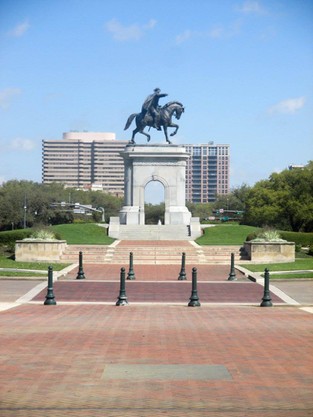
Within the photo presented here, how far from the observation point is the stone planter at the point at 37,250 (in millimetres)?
40062

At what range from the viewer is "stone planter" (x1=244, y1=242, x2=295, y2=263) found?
4038 centimetres

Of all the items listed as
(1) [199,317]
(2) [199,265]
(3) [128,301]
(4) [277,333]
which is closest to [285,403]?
(4) [277,333]

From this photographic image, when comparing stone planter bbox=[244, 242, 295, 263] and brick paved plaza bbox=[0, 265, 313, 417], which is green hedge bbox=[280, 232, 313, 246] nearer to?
stone planter bbox=[244, 242, 295, 263]

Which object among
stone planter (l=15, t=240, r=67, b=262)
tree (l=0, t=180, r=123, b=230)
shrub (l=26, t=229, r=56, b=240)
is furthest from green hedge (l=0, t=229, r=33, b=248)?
tree (l=0, t=180, r=123, b=230)

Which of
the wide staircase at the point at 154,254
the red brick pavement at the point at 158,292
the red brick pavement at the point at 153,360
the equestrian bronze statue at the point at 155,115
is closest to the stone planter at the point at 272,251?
the wide staircase at the point at 154,254

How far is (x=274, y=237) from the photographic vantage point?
41750mm

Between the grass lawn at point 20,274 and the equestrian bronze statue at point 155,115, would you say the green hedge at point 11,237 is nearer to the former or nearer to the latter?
the grass lawn at point 20,274

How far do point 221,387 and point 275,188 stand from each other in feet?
254

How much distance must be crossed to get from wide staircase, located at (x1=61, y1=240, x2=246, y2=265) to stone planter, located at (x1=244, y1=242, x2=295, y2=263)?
901 mm

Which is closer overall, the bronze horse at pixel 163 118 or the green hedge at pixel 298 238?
the green hedge at pixel 298 238

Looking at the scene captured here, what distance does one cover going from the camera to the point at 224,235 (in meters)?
57.0

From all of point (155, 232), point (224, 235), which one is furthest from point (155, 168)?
point (224, 235)

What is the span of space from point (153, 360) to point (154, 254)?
1207 inches

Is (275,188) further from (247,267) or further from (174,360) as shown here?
(174,360)
